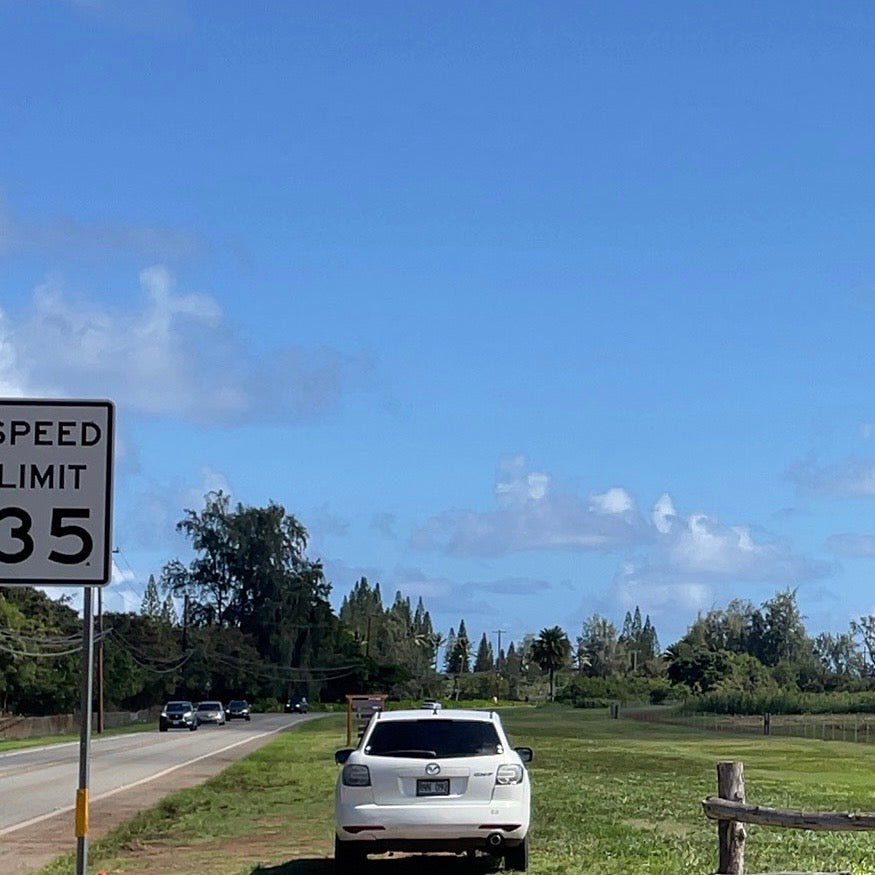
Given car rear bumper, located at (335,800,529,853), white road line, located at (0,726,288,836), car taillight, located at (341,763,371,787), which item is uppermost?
car taillight, located at (341,763,371,787)

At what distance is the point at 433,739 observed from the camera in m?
16.0

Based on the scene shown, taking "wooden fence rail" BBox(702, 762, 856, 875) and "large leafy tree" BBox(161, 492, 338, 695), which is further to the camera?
"large leafy tree" BBox(161, 492, 338, 695)

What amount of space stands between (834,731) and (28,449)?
67.8m

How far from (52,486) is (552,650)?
557 ft

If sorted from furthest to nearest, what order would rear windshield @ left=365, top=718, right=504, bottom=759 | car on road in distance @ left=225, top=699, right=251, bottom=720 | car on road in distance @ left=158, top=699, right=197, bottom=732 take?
car on road in distance @ left=225, top=699, right=251, bottom=720
car on road in distance @ left=158, top=699, right=197, bottom=732
rear windshield @ left=365, top=718, right=504, bottom=759

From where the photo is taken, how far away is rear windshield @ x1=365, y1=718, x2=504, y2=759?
52.2 ft

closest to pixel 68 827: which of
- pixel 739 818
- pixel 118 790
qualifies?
pixel 118 790

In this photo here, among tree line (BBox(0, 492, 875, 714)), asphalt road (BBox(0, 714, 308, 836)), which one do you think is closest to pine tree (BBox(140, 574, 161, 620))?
tree line (BBox(0, 492, 875, 714))

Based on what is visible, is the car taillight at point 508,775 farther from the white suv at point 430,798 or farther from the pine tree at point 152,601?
the pine tree at point 152,601

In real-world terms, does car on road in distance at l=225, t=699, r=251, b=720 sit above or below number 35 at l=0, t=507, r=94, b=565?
below

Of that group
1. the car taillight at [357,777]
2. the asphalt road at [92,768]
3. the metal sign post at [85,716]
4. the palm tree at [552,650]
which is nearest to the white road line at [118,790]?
the asphalt road at [92,768]

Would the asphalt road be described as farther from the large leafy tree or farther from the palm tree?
the palm tree

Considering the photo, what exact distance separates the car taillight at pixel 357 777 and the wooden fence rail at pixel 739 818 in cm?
389

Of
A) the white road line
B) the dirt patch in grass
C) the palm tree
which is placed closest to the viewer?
the dirt patch in grass
